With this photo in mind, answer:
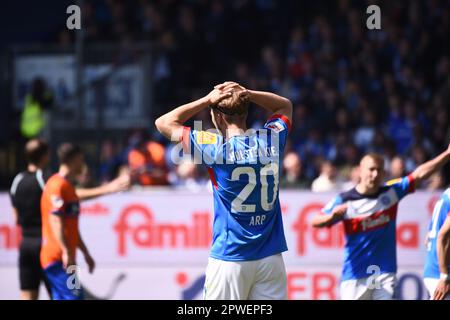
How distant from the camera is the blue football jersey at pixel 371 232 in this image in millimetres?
8695

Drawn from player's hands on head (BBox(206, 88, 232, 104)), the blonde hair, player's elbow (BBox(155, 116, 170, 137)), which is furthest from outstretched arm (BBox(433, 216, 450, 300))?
player's elbow (BBox(155, 116, 170, 137))

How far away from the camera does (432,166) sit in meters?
8.35

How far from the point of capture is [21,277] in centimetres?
952

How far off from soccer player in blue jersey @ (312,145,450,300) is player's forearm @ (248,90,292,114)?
1920 mm

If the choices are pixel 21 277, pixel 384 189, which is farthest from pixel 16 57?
pixel 384 189

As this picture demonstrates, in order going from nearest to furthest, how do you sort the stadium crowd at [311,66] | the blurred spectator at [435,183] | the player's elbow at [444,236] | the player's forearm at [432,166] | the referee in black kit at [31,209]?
the player's elbow at [444,236], the player's forearm at [432,166], the referee in black kit at [31,209], the blurred spectator at [435,183], the stadium crowd at [311,66]

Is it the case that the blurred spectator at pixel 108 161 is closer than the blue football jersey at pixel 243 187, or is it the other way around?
the blue football jersey at pixel 243 187

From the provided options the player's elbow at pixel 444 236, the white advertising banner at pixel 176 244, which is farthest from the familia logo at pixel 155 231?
the player's elbow at pixel 444 236

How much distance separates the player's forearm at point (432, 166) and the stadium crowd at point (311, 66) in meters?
5.39

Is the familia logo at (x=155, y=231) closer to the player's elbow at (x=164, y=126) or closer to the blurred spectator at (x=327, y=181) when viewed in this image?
the blurred spectator at (x=327, y=181)

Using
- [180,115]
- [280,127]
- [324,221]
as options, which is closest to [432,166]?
[324,221]

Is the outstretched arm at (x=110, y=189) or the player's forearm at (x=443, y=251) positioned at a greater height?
the outstretched arm at (x=110, y=189)

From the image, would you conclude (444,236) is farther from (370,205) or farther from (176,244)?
(176,244)

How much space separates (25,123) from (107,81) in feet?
6.07
